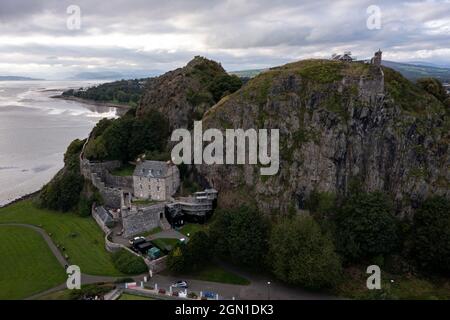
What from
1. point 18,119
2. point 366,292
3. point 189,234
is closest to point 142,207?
point 189,234

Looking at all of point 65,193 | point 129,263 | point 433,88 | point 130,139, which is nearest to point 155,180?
point 129,263

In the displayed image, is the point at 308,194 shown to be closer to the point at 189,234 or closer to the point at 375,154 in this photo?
the point at 375,154

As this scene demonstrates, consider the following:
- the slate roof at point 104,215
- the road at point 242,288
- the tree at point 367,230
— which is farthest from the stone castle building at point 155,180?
the tree at point 367,230

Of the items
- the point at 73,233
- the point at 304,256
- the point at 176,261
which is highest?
the point at 304,256

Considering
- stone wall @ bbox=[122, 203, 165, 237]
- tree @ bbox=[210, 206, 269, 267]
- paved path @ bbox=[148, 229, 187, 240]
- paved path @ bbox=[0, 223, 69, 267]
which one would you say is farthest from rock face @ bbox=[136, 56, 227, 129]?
paved path @ bbox=[0, 223, 69, 267]

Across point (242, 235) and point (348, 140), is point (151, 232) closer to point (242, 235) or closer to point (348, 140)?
point (242, 235)

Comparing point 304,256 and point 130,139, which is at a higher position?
point 130,139
